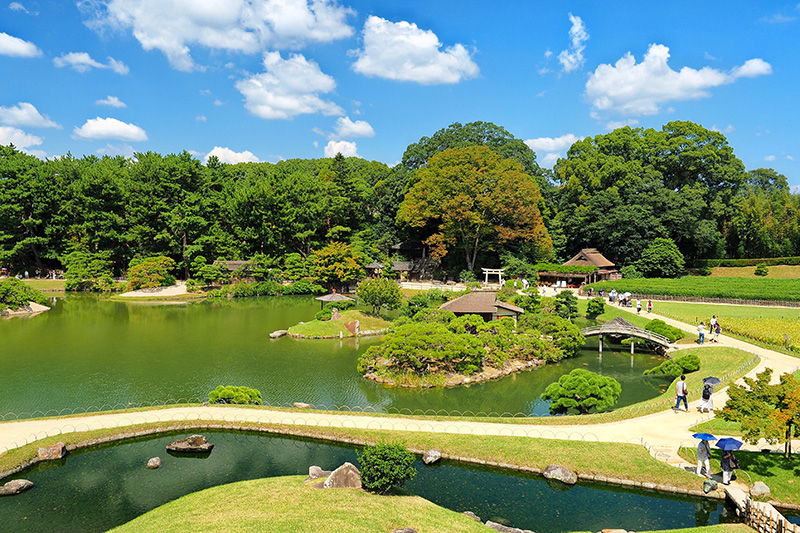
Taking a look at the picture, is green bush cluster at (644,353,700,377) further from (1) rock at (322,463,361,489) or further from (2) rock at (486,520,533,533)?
(1) rock at (322,463,361,489)

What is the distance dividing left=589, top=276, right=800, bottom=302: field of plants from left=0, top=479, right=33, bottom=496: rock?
1740 inches

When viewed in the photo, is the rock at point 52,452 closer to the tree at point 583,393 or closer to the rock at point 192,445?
the rock at point 192,445

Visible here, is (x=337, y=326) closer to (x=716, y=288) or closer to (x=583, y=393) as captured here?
(x=583, y=393)

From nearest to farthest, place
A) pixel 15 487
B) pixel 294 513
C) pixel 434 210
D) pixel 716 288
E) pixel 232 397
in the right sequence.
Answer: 1. pixel 294 513
2. pixel 15 487
3. pixel 232 397
4. pixel 716 288
5. pixel 434 210

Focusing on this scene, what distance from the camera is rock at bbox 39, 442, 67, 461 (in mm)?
13648

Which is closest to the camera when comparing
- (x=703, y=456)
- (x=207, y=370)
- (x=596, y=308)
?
(x=703, y=456)

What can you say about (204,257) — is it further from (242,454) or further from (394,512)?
(394,512)

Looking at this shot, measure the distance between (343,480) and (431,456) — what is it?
3304 mm

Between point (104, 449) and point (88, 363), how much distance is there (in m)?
11.9

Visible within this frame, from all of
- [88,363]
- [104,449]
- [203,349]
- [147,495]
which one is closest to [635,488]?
[147,495]

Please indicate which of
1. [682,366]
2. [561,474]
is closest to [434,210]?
[682,366]

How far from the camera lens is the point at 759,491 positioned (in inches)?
440

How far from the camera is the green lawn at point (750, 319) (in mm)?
25864

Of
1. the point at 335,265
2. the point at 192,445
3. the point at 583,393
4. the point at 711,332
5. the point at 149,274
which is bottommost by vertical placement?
the point at 192,445
